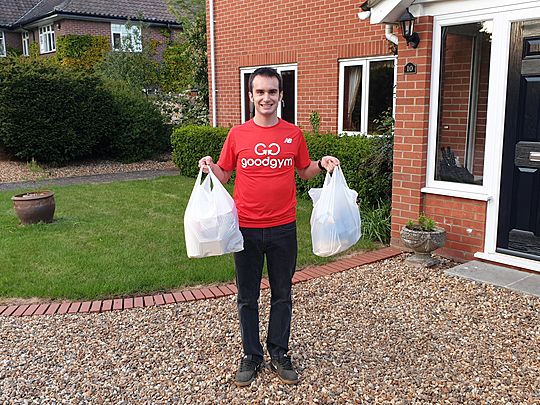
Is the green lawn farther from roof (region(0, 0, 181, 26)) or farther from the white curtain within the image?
roof (region(0, 0, 181, 26))

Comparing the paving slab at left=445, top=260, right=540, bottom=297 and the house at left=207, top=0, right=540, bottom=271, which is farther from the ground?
the house at left=207, top=0, right=540, bottom=271

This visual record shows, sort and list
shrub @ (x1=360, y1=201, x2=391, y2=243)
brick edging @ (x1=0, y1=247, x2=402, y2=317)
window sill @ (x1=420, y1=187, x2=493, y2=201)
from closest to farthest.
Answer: brick edging @ (x1=0, y1=247, x2=402, y2=317) → window sill @ (x1=420, y1=187, x2=493, y2=201) → shrub @ (x1=360, y1=201, x2=391, y2=243)

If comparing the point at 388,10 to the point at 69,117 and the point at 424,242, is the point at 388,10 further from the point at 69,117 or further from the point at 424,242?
the point at 69,117

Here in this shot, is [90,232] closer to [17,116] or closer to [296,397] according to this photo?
[296,397]

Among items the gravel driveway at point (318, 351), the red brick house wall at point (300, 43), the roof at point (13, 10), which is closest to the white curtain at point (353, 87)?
the red brick house wall at point (300, 43)

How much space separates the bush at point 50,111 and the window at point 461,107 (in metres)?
10.6

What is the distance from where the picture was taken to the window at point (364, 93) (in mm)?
8602

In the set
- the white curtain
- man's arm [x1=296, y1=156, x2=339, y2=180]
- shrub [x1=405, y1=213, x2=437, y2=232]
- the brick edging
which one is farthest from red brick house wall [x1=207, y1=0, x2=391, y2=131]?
man's arm [x1=296, y1=156, x2=339, y2=180]

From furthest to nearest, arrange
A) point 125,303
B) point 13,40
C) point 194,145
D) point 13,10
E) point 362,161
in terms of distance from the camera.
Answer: point 13,10 → point 13,40 → point 194,145 → point 362,161 → point 125,303

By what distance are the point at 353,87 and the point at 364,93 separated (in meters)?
0.31

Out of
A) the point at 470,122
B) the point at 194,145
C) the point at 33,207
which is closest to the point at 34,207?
the point at 33,207

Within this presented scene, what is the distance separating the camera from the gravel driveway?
318 centimetres

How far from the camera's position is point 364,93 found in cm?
891

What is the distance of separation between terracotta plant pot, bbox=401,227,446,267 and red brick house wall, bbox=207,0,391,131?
3.93 m
